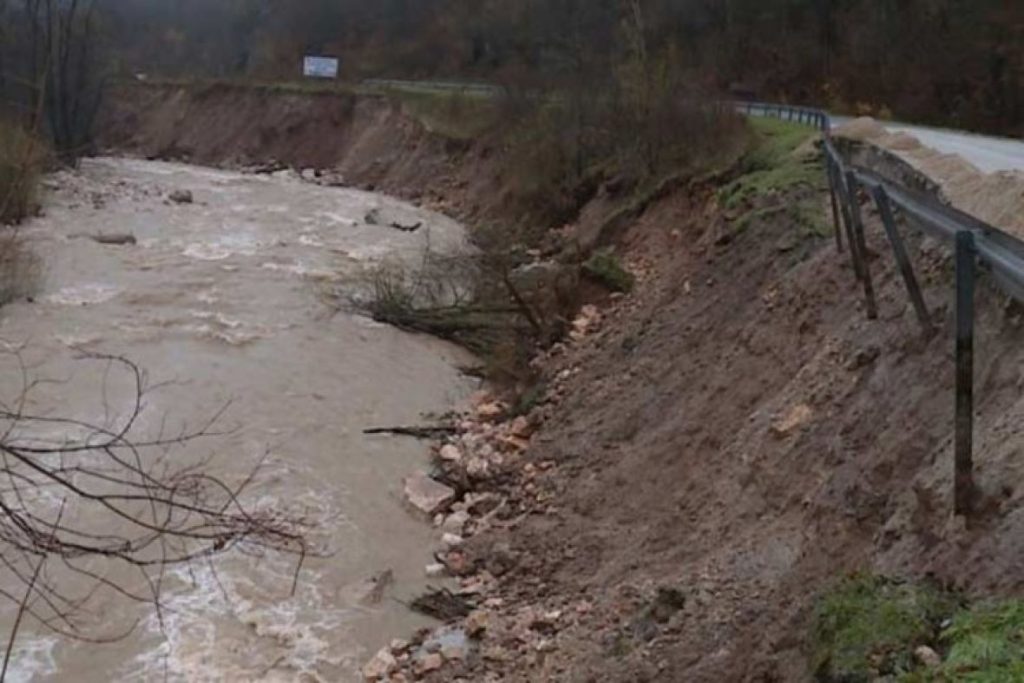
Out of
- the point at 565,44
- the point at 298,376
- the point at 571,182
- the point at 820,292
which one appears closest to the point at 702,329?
the point at 820,292

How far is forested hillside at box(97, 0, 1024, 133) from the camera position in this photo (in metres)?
30.8

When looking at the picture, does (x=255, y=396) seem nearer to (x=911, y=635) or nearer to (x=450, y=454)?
(x=450, y=454)

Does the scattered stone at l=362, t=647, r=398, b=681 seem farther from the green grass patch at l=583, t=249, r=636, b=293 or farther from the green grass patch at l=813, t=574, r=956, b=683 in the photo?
the green grass patch at l=583, t=249, r=636, b=293

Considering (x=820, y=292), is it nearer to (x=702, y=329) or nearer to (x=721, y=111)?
(x=702, y=329)

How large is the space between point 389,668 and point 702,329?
608cm

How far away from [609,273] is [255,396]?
5.49m

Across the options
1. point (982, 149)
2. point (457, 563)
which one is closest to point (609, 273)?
point (982, 149)

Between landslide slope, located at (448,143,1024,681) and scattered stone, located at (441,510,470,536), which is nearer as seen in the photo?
landslide slope, located at (448,143,1024,681)

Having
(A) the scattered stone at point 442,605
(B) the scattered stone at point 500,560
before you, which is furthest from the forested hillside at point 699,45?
(A) the scattered stone at point 442,605

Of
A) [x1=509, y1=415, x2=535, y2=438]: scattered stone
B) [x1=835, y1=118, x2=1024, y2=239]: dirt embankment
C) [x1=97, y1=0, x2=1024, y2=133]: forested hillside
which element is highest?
[x1=97, y1=0, x2=1024, y2=133]: forested hillside

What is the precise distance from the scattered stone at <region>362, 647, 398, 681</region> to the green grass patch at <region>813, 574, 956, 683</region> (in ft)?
11.3

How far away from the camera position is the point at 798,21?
39219mm

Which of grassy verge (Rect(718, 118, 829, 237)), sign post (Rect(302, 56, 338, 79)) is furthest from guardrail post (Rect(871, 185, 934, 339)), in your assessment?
sign post (Rect(302, 56, 338, 79))

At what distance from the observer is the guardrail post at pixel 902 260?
289 inches
